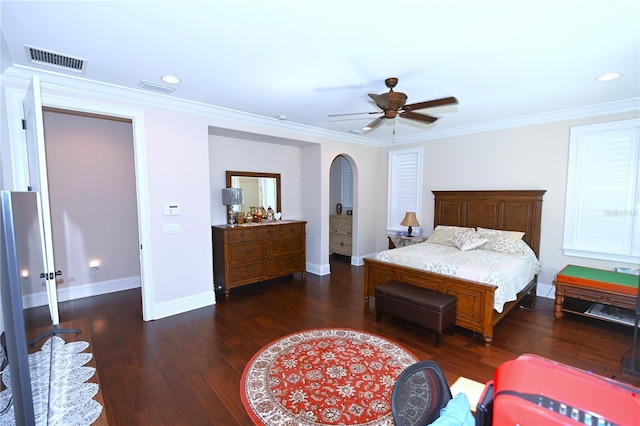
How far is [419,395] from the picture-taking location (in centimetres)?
91

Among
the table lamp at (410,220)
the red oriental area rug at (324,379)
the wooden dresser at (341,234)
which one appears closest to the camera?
the red oriental area rug at (324,379)

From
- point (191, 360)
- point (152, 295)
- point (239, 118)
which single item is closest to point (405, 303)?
point (191, 360)

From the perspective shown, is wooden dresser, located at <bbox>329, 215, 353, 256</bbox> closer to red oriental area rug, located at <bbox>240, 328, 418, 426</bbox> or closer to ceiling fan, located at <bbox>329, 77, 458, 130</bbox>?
red oriental area rug, located at <bbox>240, 328, 418, 426</bbox>

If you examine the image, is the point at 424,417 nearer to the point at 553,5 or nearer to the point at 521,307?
the point at 553,5

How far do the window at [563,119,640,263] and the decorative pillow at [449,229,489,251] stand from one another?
1140mm

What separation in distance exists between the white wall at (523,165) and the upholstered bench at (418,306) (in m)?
2.28

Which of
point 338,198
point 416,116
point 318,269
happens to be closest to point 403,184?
point 338,198

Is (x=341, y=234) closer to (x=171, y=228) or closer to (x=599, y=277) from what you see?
(x=171, y=228)

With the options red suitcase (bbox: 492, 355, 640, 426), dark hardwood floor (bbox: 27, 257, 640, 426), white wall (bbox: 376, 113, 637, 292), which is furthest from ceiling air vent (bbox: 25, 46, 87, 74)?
white wall (bbox: 376, 113, 637, 292)

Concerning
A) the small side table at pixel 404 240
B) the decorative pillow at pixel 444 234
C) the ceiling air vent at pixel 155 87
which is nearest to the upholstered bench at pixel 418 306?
the decorative pillow at pixel 444 234

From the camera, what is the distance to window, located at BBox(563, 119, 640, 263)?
3.64m

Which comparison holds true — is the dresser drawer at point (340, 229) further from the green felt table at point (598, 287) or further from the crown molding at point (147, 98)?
the green felt table at point (598, 287)

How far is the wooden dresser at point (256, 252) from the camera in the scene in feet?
14.2

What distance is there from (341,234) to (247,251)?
272cm
